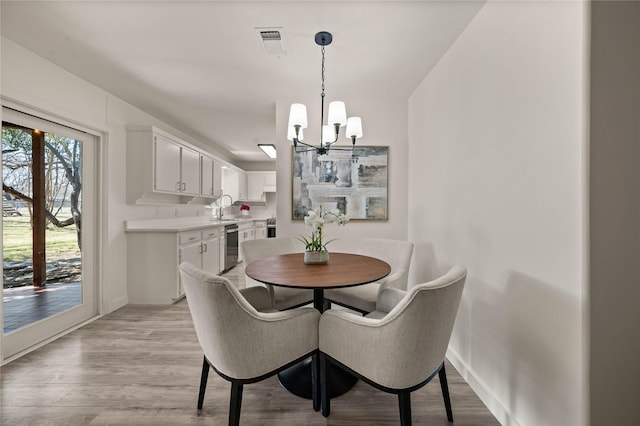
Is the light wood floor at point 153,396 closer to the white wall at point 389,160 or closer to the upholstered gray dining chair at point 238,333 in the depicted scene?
the upholstered gray dining chair at point 238,333

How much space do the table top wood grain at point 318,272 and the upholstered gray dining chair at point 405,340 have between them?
0.75 feet

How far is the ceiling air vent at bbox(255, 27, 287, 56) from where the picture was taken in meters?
1.98

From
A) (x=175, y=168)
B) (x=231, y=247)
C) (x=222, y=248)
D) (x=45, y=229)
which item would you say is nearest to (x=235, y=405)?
(x=45, y=229)

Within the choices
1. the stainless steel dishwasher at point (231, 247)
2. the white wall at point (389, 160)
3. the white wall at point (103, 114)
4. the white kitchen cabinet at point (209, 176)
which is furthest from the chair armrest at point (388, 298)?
the white kitchen cabinet at point (209, 176)

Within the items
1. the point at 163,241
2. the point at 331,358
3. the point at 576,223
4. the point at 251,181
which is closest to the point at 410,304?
the point at 331,358

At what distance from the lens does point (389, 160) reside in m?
3.26

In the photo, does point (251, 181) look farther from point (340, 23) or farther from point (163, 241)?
point (340, 23)

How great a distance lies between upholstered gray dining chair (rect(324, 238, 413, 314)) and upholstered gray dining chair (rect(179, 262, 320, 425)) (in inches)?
28.7

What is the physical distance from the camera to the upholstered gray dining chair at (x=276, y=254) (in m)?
2.19

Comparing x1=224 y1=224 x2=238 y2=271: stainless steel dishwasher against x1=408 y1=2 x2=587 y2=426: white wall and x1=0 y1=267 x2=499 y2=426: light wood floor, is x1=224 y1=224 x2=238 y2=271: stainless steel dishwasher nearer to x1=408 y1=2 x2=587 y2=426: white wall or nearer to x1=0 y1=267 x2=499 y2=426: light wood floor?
x1=0 y1=267 x2=499 y2=426: light wood floor

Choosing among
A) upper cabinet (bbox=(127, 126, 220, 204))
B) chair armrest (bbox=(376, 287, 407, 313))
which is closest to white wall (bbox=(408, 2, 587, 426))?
chair armrest (bbox=(376, 287, 407, 313))

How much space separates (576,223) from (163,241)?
3.68m

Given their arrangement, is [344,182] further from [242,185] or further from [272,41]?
[242,185]

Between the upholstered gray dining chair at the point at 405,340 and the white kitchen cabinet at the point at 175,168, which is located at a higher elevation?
the white kitchen cabinet at the point at 175,168
